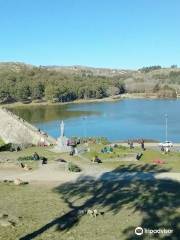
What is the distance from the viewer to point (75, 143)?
6531cm

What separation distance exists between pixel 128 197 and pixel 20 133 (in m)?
55.2

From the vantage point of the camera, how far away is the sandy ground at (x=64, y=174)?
43969 mm

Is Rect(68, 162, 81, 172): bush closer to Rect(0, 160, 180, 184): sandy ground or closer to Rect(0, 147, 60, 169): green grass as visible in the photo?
Rect(0, 160, 180, 184): sandy ground

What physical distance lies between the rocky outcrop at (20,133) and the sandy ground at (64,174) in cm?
2135

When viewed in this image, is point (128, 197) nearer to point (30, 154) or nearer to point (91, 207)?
point (91, 207)

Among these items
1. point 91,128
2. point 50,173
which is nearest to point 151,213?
point 50,173

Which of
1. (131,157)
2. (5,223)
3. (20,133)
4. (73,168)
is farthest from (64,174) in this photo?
(20,133)

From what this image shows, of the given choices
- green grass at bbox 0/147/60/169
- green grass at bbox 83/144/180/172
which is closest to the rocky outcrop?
Result: green grass at bbox 0/147/60/169

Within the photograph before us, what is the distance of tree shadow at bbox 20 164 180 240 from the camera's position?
28.0 m

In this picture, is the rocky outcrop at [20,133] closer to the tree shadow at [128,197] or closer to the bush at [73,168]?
the bush at [73,168]

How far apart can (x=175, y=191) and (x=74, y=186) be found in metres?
8.37

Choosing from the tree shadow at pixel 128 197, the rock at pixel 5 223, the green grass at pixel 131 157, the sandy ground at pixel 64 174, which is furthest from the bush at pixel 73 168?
the rock at pixel 5 223

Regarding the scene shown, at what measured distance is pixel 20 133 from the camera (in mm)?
88812

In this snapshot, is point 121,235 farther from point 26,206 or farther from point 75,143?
point 75,143
